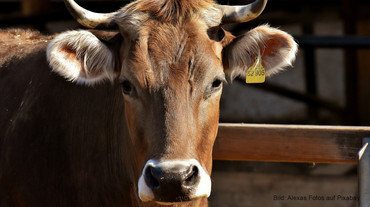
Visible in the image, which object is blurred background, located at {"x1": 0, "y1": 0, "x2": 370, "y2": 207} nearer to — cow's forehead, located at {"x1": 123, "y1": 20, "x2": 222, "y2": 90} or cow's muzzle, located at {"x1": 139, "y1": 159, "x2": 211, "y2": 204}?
cow's forehead, located at {"x1": 123, "y1": 20, "x2": 222, "y2": 90}

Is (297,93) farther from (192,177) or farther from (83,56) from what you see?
(192,177)

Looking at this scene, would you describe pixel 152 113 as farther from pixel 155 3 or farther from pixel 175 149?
pixel 155 3

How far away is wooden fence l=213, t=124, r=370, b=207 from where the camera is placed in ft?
12.5

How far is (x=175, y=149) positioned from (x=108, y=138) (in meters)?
0.94

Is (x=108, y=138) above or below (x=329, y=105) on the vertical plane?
above

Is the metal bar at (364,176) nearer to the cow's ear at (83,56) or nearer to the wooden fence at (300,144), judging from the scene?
the wooden fence at (300,144)

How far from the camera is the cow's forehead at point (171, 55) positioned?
3.31m

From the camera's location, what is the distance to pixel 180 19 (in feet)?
11.4

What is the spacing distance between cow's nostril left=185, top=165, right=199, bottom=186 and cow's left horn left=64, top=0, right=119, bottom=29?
1.14m

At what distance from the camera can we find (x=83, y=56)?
3744 mm

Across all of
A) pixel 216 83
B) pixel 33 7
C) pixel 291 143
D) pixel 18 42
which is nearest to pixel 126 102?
pixel 216 83

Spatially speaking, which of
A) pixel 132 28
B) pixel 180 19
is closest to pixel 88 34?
pixel 132 28

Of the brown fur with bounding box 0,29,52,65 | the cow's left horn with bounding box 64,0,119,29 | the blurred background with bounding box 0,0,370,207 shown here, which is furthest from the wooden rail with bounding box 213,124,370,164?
the blurred background with bounding box 0,0,370,207

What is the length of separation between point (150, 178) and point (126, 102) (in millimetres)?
635
